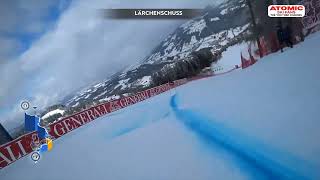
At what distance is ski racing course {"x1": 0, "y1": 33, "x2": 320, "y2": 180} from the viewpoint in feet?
7.07

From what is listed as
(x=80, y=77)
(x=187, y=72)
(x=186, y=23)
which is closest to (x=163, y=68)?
(x=187, y=72)

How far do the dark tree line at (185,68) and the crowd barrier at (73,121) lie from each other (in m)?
0.03

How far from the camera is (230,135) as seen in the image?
225 cm

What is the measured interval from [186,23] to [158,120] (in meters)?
0.55

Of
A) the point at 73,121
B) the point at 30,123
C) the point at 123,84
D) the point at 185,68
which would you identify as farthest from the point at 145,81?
the point at 30,123

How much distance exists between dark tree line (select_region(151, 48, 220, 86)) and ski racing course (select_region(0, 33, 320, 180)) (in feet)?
0.21

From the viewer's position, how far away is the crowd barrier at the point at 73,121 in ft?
6.77

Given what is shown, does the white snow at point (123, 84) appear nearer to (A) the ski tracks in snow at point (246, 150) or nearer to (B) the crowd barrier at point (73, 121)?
(B) the crowd barrier at point (73, 121)

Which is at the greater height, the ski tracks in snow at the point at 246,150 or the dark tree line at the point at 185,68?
the dark tree line at the point at 185,68

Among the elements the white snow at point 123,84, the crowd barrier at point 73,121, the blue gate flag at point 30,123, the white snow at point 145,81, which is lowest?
the crowd barrier at point 73,121

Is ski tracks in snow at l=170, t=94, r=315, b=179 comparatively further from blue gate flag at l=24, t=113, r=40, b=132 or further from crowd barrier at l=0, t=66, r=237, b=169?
blue gate flag at l=24, t=113, r=40, b=132

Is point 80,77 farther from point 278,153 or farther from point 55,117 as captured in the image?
point 278,153

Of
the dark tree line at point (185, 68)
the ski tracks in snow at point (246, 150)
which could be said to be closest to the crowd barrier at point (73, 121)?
the dark tree line at point (185, 68)

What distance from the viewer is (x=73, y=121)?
2.18 m
